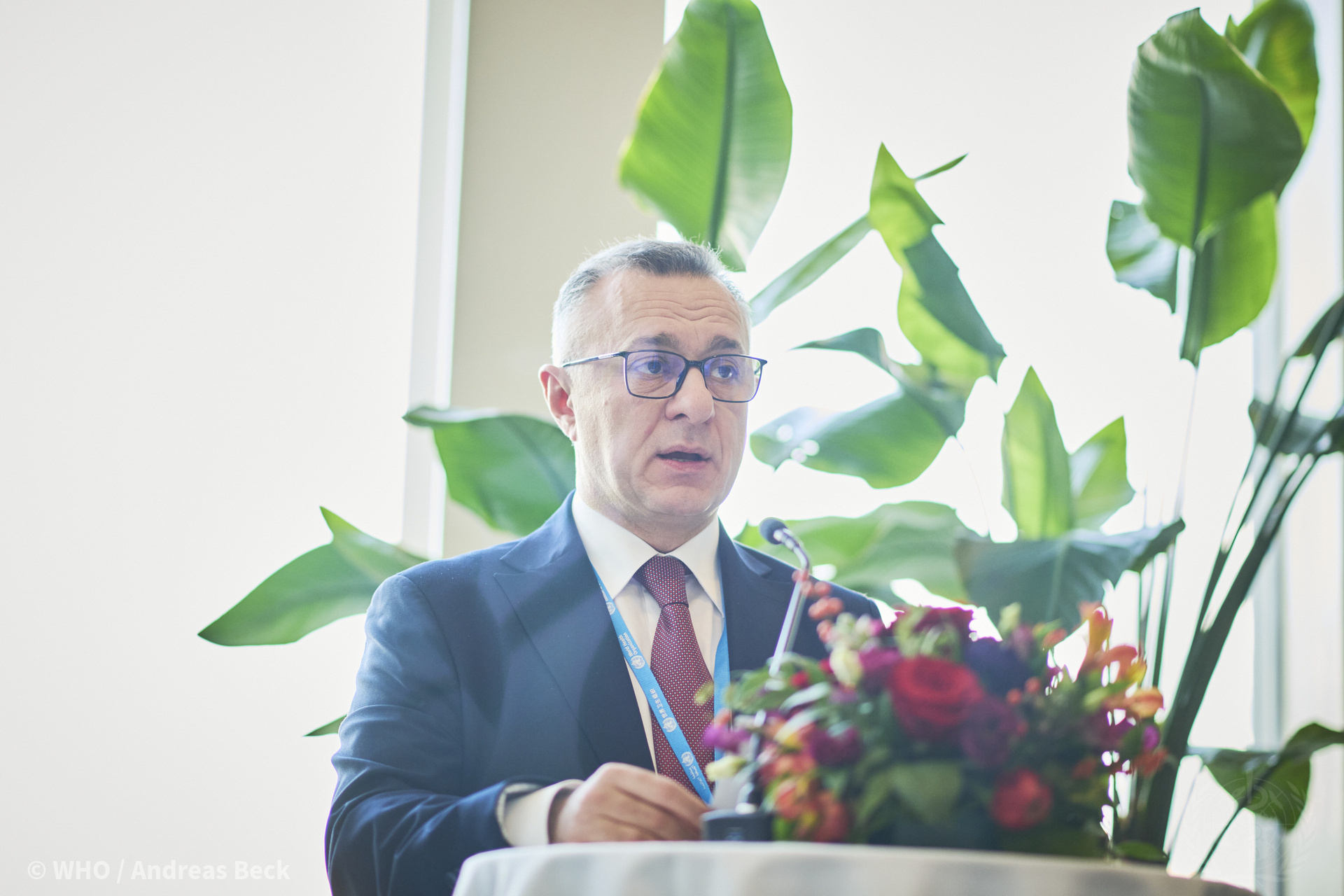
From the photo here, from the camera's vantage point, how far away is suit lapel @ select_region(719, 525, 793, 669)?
66.2 inches

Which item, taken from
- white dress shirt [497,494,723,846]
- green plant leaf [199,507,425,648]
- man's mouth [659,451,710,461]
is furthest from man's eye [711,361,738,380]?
green plant leaf [199,507,425,648]

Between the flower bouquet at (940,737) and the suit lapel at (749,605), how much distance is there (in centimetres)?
65

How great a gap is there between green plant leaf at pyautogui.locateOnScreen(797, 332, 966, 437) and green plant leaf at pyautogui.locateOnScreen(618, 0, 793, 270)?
313mm

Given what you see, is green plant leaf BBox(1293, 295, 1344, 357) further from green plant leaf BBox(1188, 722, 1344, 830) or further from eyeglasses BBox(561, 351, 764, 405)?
eyeglasses BBox(561, 351, 764, 405)

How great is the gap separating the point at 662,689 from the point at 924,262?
3.24 ft

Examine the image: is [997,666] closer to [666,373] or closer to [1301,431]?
[666,373]

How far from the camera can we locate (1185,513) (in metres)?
2.71

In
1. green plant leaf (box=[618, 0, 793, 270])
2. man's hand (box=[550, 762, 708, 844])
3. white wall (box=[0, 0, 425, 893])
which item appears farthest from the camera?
white wall (box=[0, 0, 425, 893])

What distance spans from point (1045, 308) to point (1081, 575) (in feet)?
4.36

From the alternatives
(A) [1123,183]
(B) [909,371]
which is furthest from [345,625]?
(A) [1123,183]

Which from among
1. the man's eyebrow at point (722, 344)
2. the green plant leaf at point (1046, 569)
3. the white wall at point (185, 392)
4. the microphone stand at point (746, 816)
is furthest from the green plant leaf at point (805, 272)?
the microphone stand at point (746, 816)

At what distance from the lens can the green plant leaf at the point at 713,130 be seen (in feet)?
7.16

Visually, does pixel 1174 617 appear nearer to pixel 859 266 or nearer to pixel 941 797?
pixel 859 266

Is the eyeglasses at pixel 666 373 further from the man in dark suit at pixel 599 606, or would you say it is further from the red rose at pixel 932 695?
the red rose at pixel 932 695
